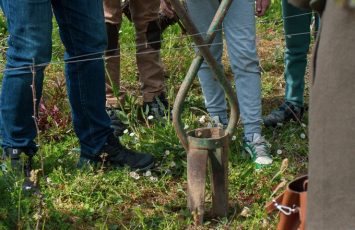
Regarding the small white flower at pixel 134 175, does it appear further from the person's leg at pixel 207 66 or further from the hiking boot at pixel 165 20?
the hiking boot at pixel 165 20

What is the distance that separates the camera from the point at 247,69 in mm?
3588

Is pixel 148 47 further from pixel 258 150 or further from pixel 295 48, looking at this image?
pixel 258 150

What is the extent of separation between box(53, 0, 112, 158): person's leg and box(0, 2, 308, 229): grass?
0.68ft

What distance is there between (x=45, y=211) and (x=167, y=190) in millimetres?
684

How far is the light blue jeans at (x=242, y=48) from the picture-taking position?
138 inches

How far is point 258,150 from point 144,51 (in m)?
1.14

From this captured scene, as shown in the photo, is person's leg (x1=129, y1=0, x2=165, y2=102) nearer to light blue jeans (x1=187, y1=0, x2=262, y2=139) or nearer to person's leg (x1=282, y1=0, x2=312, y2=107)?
light blue jeans (x1=187, y1=0, x2=262, y2=139)

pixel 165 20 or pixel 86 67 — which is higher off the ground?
pixel 165 20

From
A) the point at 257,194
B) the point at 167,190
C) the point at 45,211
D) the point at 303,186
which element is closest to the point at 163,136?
the point at 167,190

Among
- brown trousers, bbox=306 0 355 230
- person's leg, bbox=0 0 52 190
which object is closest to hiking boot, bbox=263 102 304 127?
person's leg, bbox=0 0 52 190

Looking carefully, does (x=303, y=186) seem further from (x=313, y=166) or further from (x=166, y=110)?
(x=166, y=110)

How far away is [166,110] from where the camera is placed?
4273 millimetres

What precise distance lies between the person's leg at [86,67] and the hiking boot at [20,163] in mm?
309

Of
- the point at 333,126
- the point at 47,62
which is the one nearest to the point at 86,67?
the point at 47,62
